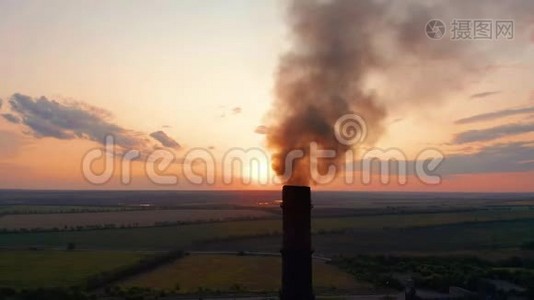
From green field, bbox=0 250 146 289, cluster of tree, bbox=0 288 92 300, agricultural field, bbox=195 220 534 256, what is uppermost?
cluster of tree, bbox=0 288 92 300

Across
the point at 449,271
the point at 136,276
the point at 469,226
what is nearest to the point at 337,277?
the point at 449,271

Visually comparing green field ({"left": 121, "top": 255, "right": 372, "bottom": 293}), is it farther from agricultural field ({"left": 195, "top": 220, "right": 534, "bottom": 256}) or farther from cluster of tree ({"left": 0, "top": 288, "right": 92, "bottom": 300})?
agricultural field ({"left": 195, "top": 220, "right": 534, "bottom": 256})

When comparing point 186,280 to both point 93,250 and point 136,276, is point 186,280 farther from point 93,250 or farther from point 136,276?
point 93,250

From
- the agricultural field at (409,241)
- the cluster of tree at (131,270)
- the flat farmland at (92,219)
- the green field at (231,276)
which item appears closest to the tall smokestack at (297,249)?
the green field at (231,276)

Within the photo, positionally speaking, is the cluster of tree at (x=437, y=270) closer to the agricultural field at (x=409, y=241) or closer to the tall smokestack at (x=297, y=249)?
the agricultural field at (x=409, y=241)

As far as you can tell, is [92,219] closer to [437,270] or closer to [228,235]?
[228,235]

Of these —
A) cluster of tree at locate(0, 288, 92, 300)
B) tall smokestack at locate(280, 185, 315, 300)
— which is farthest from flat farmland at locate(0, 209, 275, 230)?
tall smokestack at locate(280, 185, 315, 300)

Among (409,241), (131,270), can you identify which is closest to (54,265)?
(131,270)
